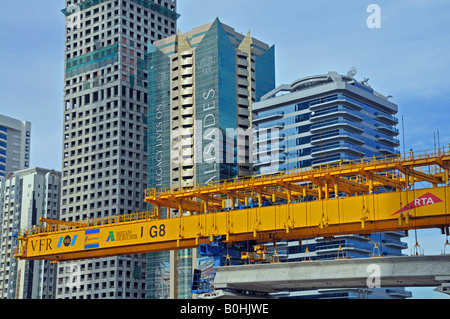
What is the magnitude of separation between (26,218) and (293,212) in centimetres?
12778

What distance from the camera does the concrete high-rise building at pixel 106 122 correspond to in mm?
140125

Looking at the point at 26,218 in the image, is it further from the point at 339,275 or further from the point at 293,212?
the point at 339,275

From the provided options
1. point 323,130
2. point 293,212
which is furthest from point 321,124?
point 293,212

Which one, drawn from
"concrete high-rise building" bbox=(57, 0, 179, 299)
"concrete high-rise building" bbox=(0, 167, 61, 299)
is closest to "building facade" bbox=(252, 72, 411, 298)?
"concrete high-rise building" bbox=(57, 0, 179, 299)

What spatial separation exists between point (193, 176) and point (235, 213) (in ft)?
253

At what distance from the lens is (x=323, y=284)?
49562mm

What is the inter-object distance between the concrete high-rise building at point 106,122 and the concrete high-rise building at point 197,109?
7074 mm

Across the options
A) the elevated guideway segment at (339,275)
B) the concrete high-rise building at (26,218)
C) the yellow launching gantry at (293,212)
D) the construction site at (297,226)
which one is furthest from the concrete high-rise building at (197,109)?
the elevated guideway segment at (339,275)

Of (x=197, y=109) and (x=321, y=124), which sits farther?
(x=197, y=109)

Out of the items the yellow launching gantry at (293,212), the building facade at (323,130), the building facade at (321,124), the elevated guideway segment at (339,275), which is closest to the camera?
the elevated guideway segment at (339,275)

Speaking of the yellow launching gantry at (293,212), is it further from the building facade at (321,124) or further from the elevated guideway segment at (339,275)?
the building facade at (321,124)

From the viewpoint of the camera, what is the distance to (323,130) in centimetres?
12706
